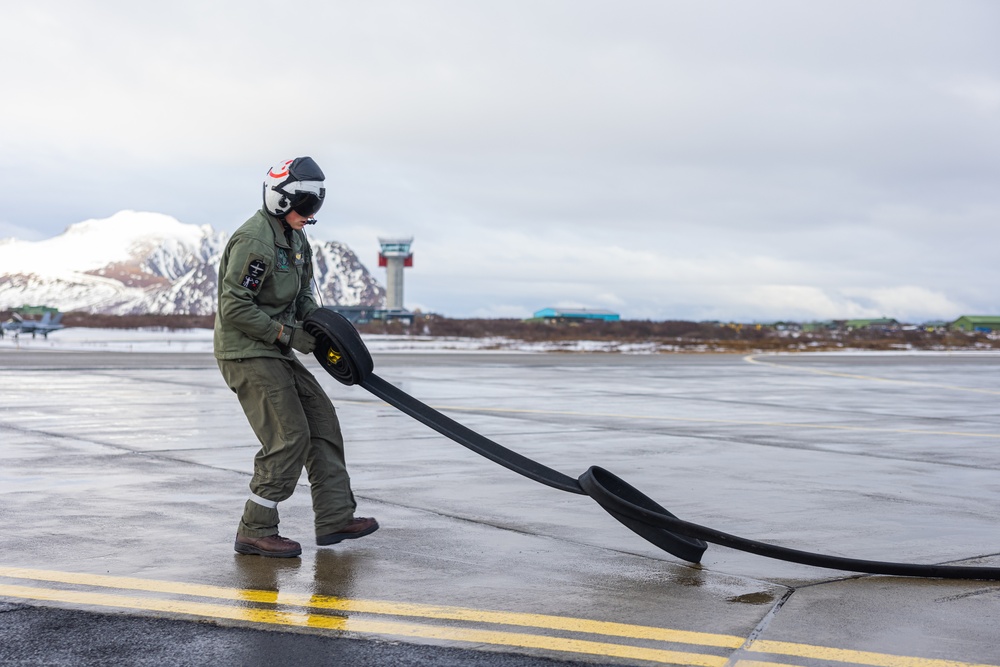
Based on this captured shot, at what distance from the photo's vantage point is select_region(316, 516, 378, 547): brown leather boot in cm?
565

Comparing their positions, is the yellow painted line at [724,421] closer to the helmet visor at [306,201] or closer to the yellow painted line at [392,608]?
the helmet visor at [306,201]

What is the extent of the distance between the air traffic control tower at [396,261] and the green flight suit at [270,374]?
177 meters

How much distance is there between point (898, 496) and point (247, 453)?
17.9ft

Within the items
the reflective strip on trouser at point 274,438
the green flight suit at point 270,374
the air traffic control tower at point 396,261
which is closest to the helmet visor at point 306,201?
the green flight suit at point 270,374

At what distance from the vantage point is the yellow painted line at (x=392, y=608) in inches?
162

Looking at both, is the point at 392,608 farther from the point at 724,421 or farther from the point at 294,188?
the point at 724,421

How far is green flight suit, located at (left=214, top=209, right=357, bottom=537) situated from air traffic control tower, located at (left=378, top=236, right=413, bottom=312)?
177 m

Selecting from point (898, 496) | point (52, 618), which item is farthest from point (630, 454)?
point (52, 618)

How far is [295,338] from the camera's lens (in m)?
5.50

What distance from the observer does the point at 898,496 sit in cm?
758

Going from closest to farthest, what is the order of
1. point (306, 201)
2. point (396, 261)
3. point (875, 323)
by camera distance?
point (306, 201) → point (875, 323) → point (396, 261)

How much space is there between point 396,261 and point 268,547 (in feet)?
589

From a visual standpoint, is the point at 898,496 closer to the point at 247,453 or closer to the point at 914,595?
the point at 914,595

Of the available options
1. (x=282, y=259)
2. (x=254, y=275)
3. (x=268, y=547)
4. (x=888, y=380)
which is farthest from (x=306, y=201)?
(x=888, y=380)
